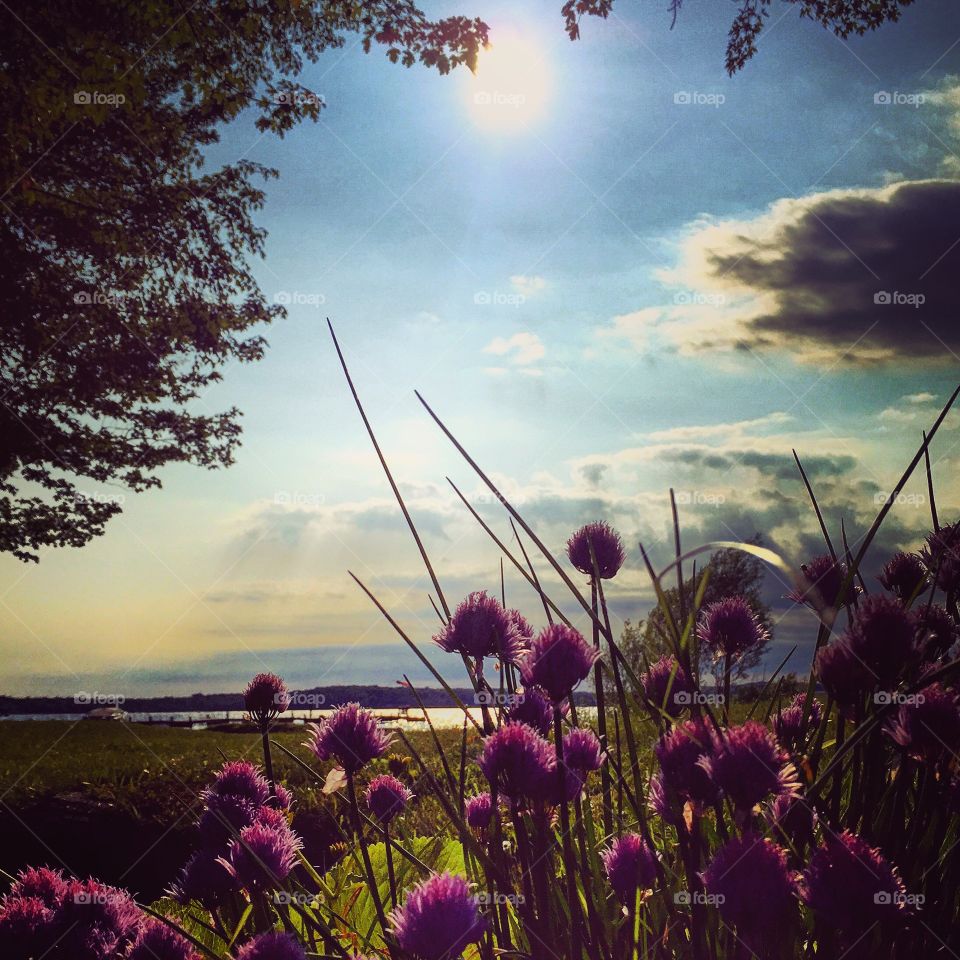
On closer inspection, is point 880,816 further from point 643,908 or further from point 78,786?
point 78,786

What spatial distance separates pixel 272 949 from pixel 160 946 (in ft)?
1.31

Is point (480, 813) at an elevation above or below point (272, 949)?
below

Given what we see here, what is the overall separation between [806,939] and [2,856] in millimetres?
8065

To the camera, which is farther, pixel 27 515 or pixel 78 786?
pixel 27 515

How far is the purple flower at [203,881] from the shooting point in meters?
1.84

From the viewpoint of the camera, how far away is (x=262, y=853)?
1.58m

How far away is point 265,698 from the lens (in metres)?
2.18

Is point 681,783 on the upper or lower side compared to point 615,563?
lower

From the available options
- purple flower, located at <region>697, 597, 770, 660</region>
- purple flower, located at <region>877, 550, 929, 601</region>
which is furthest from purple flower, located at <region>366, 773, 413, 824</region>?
purple flower, located at <region>877, 550, 929, 601</region>

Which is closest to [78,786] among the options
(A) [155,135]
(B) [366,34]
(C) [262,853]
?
(C) [262,853]

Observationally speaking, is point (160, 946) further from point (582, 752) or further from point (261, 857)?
point (582, 752)

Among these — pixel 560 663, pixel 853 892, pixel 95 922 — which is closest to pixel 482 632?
pixel 560 663

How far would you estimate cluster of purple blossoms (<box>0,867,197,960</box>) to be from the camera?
4.73ft

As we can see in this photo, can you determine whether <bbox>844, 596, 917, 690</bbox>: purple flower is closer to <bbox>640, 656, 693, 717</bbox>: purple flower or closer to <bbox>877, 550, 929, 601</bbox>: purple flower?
<bbox>640, 656, 693, 717</bbox>: purple flower
